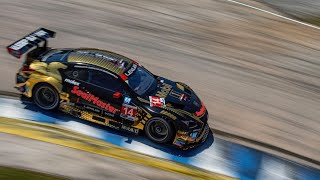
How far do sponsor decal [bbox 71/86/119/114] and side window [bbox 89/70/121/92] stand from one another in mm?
321

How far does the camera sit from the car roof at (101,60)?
11422 millimetres

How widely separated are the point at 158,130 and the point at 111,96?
4.48 ft

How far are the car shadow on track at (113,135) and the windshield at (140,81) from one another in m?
1.08

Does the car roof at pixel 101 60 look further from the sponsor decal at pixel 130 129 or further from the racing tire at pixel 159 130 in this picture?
the racing tire at pixel 159 130

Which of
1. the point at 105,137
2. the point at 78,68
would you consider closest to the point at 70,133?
the point at 105,137

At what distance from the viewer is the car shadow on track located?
11.4 m

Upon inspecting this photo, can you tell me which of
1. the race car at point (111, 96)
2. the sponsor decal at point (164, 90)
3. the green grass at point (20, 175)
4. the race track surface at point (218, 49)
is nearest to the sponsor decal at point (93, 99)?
the race car at point (111, 96)

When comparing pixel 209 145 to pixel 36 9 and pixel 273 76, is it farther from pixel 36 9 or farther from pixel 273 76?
pixel 36 9

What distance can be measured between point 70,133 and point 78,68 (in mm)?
1566

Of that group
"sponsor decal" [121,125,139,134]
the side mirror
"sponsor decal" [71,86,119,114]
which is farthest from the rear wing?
"sponsor decal" [121,125,139,134]

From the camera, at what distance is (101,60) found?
11578mm

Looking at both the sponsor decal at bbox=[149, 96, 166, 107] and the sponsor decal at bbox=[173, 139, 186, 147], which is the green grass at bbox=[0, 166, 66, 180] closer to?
the sponsor decal at bbox=[149, 96, 166, 107]

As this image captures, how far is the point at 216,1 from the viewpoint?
68.2 feet

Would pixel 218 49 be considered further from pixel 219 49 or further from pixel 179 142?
pixel 179 142
